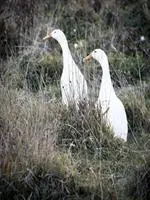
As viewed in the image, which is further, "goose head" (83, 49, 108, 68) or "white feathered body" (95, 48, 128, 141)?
"goose head" (83, 49, 108, 68)

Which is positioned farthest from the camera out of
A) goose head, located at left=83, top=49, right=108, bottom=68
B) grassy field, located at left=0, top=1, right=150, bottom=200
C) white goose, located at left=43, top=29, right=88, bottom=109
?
goose head, located at left=83, top=49, right=108, bottom=68

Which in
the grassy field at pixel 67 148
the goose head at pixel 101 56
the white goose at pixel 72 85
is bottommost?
the grassy field at pixel 67 148

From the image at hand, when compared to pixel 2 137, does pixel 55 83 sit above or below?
above

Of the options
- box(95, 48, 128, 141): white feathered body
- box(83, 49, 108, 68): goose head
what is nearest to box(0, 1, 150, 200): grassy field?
box(95, 48, 128, 141): white feathered body

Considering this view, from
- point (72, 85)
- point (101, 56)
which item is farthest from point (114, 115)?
point (101, 56)

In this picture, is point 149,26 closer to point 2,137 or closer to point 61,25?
point 61,25

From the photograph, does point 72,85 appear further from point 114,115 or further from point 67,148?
point 67,148

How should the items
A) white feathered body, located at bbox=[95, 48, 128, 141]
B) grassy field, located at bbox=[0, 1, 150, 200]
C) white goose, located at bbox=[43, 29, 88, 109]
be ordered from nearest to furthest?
1. grassy field, located at bbox=[0, 1, 150, 200]
2. white feathered body, located at bbox=[95, 48, 128, 141]
3. white goose, located at bbox=[43, 29, 88, 109]

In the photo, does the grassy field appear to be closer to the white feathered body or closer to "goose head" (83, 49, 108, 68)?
the white feathered body

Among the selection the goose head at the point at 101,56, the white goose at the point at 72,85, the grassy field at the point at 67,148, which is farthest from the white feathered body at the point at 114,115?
the goose head at the point at 101,56

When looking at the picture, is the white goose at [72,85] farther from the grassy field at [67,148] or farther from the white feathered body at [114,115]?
the white feathered body at [114,115]

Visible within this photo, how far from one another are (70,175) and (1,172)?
562 millimetres

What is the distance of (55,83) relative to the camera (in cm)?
856

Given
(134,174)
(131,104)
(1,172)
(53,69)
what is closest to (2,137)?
(1,172)
